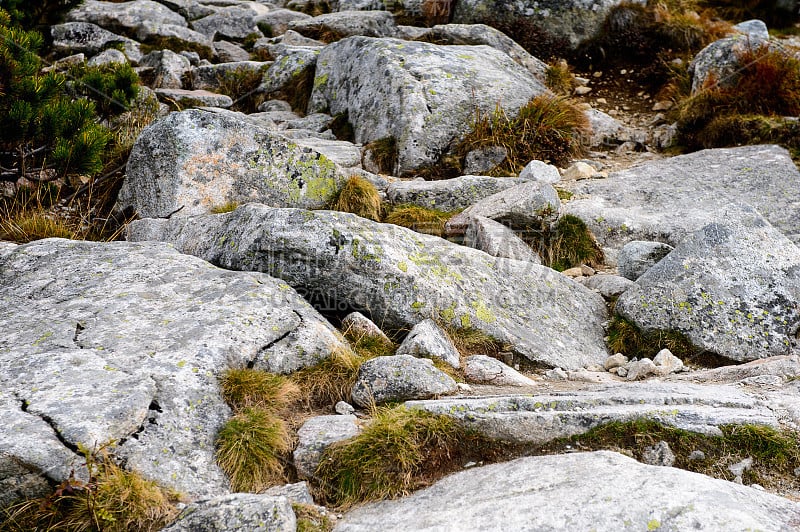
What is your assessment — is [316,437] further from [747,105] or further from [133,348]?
[747,105]

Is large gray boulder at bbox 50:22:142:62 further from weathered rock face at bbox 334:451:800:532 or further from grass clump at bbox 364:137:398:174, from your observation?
weathered rock face at bbox 334:451:800:532

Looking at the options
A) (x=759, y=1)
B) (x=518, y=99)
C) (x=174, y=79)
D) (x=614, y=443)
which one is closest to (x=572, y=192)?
(x=518, y=99)

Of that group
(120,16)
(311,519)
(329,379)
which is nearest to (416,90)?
(329,379)

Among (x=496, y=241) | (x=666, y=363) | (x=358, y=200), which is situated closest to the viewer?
(x=666, y=363)

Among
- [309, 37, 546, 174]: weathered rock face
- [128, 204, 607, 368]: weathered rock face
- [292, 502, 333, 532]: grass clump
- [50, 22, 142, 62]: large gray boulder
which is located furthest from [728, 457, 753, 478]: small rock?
[50, 22, 142, 62]: large gray boulder

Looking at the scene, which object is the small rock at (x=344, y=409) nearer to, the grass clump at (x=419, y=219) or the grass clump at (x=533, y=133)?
the grass clump at (x=419, y=219)

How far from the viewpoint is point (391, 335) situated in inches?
244

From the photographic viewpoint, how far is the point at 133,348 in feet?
15.9

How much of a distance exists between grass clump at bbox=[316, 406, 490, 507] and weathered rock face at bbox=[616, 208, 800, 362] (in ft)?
10.6

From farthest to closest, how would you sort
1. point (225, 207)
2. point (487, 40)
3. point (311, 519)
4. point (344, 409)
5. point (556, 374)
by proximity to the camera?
1. point (487, 40)
2. point (225, 207)
3. point (556, 374)
4. point (344, 409)
5. point (311, 519)

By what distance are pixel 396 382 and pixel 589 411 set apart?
1468mm

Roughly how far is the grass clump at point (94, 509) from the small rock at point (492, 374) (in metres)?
2.71

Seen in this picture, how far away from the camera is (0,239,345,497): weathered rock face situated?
404cm

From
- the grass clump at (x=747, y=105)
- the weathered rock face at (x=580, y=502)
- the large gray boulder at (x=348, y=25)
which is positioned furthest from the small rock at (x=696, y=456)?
the large gray boulder at (x=348, y=25)
